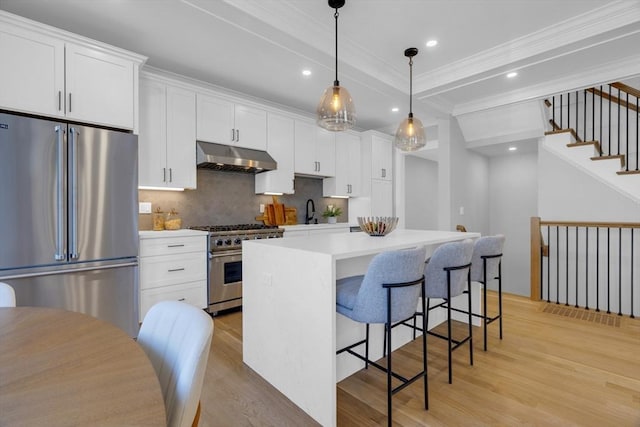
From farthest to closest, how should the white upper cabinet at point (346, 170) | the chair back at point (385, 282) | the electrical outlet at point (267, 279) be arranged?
the white upper cabinet at point (346, 170), the electrical outlet at point (267, 279), the chair back at point (385, 282)

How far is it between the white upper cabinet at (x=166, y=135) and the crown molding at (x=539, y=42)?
9.02 ft

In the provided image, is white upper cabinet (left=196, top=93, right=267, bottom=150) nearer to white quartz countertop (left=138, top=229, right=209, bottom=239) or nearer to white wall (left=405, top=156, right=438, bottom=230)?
white quartz countertop (left=138, top=229, right=209, bottom=239)

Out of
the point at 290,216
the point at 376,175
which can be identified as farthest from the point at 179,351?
the point at 376,175

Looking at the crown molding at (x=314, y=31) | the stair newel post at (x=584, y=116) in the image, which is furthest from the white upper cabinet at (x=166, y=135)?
the stair newel post at (x=584, y=116)

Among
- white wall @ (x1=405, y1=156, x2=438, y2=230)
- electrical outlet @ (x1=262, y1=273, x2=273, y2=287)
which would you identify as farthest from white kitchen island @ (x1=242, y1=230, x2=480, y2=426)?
white wall @ (x1=405, y1=156, x2=438, y2=230)

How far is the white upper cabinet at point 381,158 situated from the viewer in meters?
5.29

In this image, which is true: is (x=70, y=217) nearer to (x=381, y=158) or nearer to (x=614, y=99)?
(x=381, y=158)

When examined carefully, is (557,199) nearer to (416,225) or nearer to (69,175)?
(416,225)

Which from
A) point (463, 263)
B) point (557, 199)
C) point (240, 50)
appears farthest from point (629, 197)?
point (240, 50)

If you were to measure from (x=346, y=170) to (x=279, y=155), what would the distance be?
1.31 meters

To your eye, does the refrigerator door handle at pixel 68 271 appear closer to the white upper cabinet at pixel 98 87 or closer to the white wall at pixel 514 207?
the white upper cabinet at pixel 98 87

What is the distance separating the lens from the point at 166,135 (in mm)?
3275

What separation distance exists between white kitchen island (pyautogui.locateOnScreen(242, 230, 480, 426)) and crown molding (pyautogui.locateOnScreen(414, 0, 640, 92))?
2.15m

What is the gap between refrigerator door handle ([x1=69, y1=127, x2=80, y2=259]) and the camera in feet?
7.75
